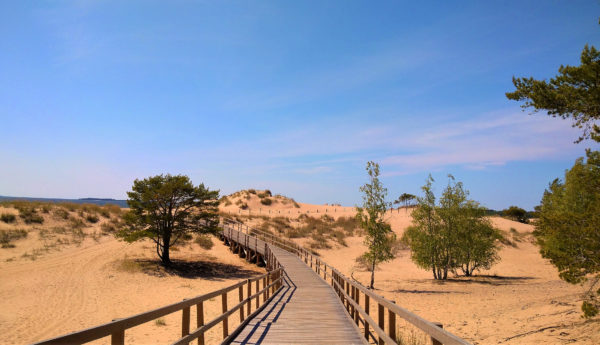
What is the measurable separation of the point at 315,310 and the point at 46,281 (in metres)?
19.0

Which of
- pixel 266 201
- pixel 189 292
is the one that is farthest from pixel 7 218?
pixel 266 201

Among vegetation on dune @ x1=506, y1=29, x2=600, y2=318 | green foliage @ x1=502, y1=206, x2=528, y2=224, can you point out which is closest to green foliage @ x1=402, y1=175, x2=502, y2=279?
vegetation on dune @ x1=506, y1=29, x2=600, y2=318

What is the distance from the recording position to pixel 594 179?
10859 mm

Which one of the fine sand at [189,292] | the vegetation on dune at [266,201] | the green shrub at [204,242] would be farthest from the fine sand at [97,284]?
the vegetation on dune at [266,201]

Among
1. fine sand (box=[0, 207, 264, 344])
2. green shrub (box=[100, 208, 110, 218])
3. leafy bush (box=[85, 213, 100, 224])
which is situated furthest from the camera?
green shrub (box=[100, 208, 110, 218])

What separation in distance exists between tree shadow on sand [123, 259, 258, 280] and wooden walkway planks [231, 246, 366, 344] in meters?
12.7

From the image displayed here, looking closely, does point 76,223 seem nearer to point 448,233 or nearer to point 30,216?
point 30,216

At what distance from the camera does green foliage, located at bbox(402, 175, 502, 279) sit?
2827 centimetres

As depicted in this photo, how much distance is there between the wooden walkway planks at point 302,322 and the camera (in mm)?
7508

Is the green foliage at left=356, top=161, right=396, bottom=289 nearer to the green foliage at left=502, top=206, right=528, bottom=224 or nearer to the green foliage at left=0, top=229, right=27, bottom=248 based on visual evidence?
A: the green foliage at left=0, top=229, right=27, bottom=248

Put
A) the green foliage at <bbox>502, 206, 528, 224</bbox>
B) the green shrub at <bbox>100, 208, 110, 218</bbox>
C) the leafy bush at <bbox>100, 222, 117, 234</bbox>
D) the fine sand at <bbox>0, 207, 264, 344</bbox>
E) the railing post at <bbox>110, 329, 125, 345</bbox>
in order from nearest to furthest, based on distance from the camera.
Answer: the railing post at <bbox>110, 329, 125, 345</bbox> < the fine sand at <bbox>0, 207, 264, 344</bbox> < the leafy bush at <bbox>100, 222, 117, 234</bbox> < the green shrub at <bbox>100, 208, 110, 218</bbox> < the green foliage at <bbox>502, 206, 528, 224</bbox>

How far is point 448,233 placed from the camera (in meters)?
28.3

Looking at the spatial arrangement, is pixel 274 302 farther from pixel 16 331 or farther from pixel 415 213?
pixel 415 213

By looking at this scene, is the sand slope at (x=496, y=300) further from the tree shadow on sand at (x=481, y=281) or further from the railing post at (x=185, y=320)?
the railing post at (x=185, y=320)
